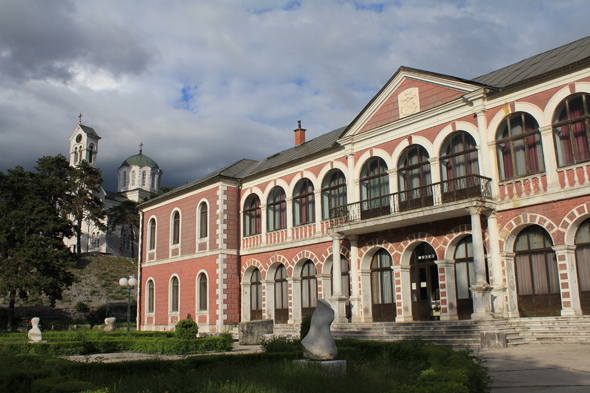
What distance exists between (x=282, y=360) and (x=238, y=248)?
52.6 feet

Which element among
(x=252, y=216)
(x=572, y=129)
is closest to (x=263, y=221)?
(x=252, y=216)

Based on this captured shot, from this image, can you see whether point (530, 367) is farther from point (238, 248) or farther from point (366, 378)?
point (238, 248)

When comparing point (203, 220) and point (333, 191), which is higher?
point (333, 191)

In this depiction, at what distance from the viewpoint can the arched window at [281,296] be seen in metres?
24.2

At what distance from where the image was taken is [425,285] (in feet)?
61.6

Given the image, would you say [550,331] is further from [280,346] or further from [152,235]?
[152,235]

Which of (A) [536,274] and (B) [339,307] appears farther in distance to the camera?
(B) [339,307]

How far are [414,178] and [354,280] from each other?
4781 millimetres

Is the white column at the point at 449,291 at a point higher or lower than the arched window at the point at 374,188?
lower

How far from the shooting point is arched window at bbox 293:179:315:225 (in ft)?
77.2

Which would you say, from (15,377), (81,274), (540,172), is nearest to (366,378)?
(15,377)

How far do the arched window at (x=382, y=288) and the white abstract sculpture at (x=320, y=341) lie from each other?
37.0ft

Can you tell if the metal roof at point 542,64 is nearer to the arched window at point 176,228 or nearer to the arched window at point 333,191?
the arched window at point 333,191

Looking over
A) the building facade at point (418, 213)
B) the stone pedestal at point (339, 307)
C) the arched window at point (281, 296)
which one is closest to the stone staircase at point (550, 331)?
the building facade at point (418, 213)
